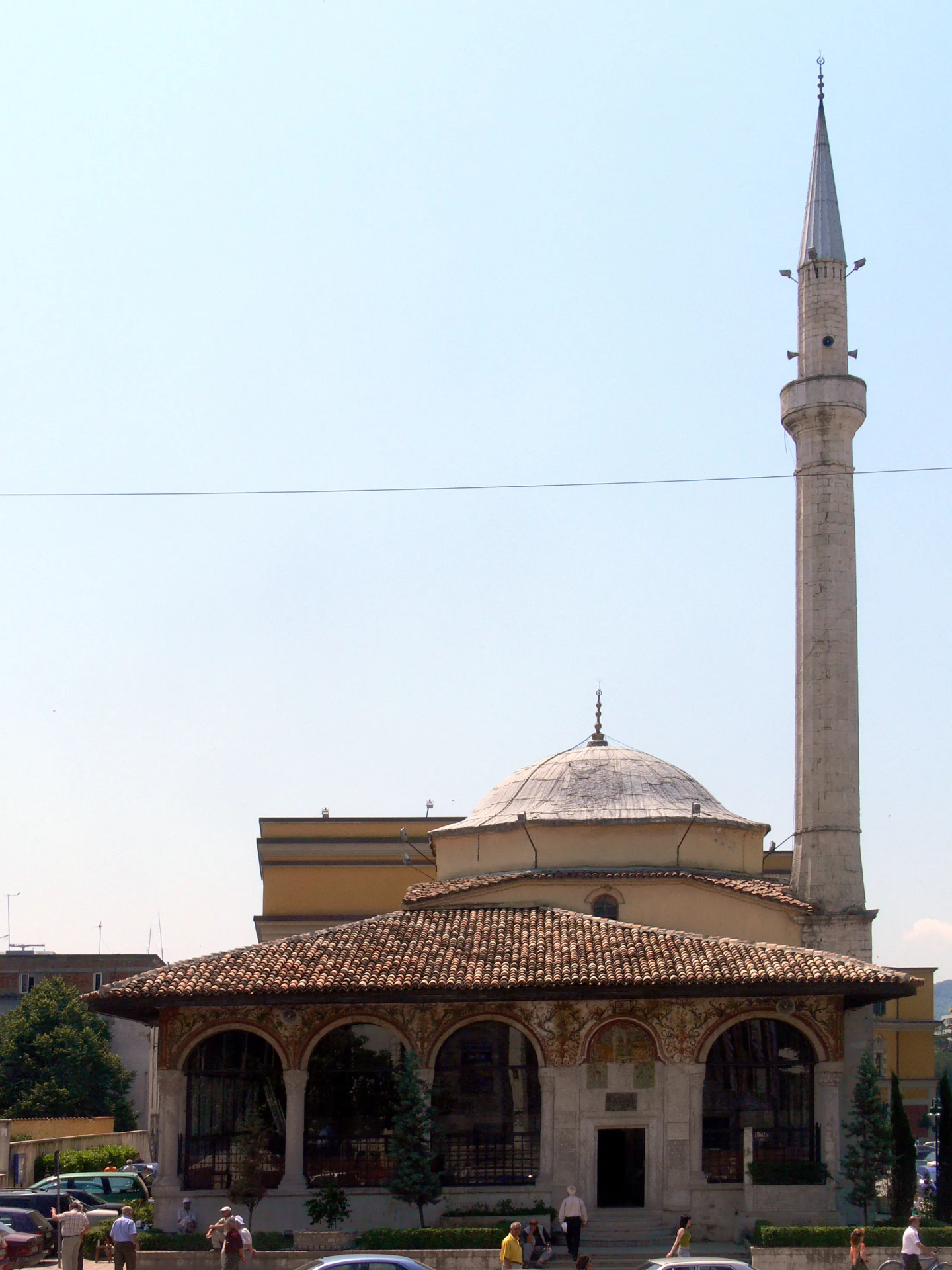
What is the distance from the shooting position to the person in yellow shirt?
738 inches

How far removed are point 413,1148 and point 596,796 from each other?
945 centimetres

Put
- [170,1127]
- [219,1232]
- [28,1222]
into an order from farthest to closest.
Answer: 1. [170,1127]
2. [28,1222]
3. [219,1232]

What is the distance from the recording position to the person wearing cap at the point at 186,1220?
901 inches

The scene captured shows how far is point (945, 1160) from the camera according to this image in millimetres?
27281

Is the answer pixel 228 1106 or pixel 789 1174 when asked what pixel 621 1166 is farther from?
pixel 228 1106

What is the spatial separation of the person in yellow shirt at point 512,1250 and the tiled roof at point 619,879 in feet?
32.9

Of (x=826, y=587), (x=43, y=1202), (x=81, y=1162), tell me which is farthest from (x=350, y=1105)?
(x=826, y=587)

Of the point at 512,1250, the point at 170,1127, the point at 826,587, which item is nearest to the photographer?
the point at 512,1250

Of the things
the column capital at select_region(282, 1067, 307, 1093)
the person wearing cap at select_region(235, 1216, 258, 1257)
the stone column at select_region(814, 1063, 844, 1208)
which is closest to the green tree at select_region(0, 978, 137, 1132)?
the column capital at select_region(282, 1067, 307, 1093)

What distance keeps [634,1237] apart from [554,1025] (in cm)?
333

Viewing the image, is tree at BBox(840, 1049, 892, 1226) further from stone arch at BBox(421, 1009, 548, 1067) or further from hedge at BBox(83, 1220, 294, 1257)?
hedge at BBox(83, 1220, 294, 1257)

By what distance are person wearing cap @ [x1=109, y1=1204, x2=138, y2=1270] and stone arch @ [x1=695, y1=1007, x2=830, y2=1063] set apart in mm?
8935

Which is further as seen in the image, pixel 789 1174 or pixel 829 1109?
pixel 829 1109

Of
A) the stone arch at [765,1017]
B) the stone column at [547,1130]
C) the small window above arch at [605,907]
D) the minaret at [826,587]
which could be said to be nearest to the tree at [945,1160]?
the minaret at [826,587]
